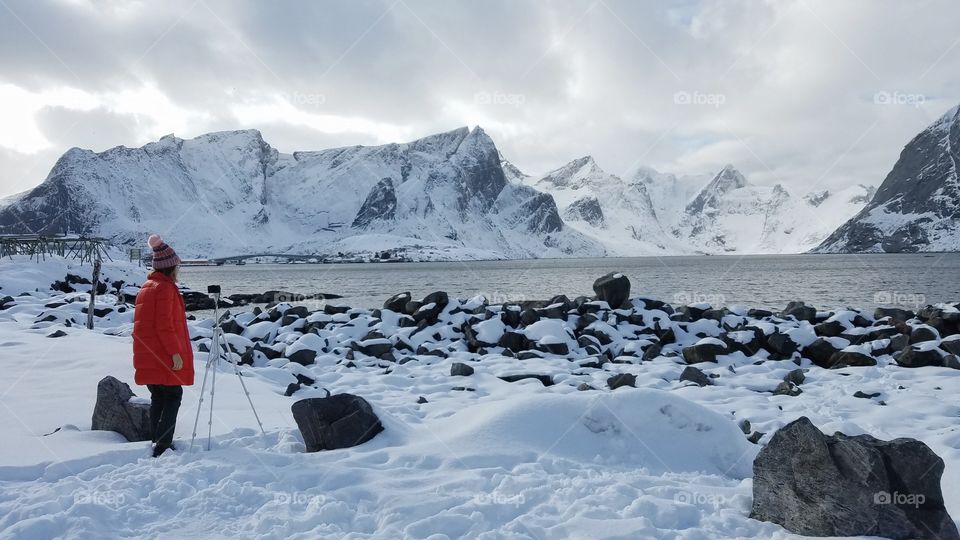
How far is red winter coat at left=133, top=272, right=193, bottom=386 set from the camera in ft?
22.9

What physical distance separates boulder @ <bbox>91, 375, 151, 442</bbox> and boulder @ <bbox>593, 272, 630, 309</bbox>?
725 inches

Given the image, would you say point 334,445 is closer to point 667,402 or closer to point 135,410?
point 135,410

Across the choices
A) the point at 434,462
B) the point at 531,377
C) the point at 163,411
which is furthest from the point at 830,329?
the point at 163,411

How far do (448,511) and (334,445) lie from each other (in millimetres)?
2639

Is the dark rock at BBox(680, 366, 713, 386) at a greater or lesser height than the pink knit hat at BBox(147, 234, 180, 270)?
lesser

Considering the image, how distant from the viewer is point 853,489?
211 inches

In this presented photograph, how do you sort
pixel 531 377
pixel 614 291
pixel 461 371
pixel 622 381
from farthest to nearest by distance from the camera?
pixel 614 291
pixel 461 371
pixel 531 377
pixel 622 381

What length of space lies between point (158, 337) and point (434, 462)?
12.5 ft

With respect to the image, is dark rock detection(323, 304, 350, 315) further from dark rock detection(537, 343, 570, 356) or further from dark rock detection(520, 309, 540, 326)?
dark rock detection(537, 343, 570, 356)

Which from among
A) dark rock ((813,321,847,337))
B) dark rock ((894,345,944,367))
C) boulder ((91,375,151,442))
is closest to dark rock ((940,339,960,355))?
dark rock ((894,345,944,367))

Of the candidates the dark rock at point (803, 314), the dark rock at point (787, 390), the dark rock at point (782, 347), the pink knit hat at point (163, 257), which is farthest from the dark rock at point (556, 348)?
the pink knit hat at point (163, 257)

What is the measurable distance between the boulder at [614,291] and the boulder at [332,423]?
55.0ft

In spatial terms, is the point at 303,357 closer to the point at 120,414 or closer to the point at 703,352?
the point at 120,414

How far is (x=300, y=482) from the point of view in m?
6.46
